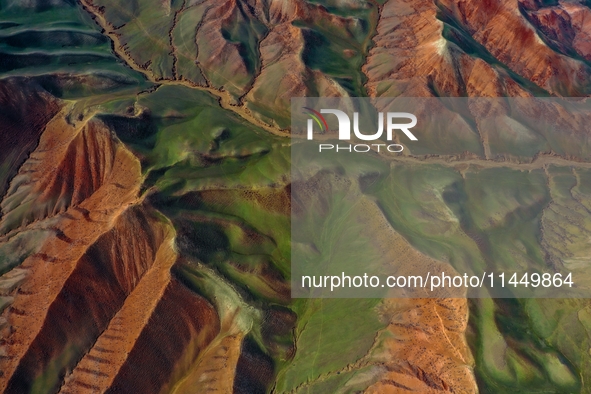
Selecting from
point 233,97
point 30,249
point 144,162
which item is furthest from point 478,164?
point 30,249

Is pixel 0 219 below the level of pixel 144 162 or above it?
below

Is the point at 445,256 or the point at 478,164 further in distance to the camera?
the point at 478,164

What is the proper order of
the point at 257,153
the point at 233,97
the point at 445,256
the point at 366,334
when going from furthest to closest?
the point at 233,97
the point at 257,153
the point at 445,256
the point at 366,334

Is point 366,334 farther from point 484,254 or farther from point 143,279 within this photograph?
point 143,279

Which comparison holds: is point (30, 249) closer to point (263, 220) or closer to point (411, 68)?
point (263, 220)

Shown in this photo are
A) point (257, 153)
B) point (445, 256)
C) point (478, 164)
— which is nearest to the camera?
point (445, 256)

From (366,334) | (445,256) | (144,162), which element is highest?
(144,162)
